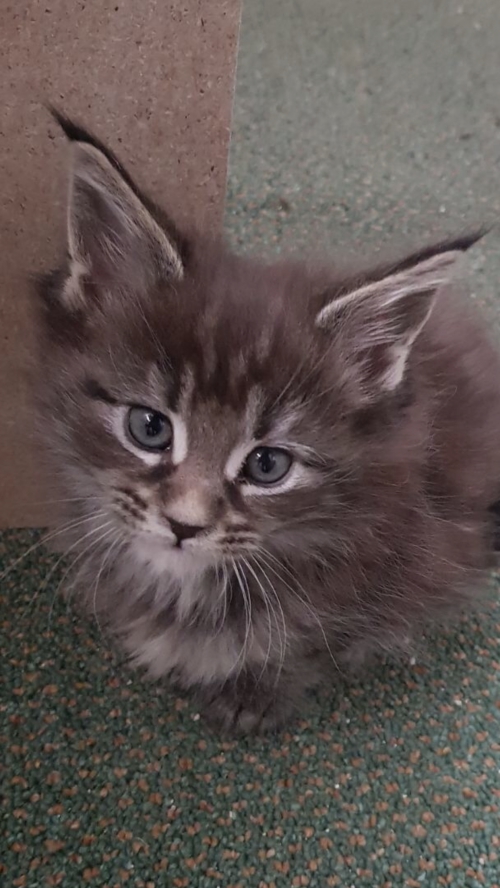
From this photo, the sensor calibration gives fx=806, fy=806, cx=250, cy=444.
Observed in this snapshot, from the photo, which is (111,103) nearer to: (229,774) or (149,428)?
(149,428)

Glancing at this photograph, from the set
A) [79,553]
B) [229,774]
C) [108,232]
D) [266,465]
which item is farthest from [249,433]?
[229,774]

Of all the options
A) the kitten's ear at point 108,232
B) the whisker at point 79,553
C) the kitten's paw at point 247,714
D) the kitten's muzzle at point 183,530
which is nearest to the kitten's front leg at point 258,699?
the kitten's paw at point 247,714

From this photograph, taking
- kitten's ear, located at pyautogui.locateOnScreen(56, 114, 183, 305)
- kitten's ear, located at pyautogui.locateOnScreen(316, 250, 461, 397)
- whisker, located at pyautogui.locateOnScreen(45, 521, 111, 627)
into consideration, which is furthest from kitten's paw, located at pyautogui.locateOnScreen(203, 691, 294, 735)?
kitten's ear, located at pyautogui.locateOnScreen(56, 114, 183, 305)

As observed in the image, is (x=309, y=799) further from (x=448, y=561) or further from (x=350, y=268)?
(x=350, y=268)

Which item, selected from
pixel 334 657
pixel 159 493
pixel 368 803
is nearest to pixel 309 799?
pixel 368 803

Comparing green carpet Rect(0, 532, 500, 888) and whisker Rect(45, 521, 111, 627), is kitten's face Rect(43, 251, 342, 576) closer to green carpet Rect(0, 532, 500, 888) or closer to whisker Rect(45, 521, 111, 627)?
whisker Rect(45, 521, 111, 627)

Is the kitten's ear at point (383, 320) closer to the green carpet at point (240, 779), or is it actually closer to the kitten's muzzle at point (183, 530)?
the kitten's muzzle at point (183, 530)
